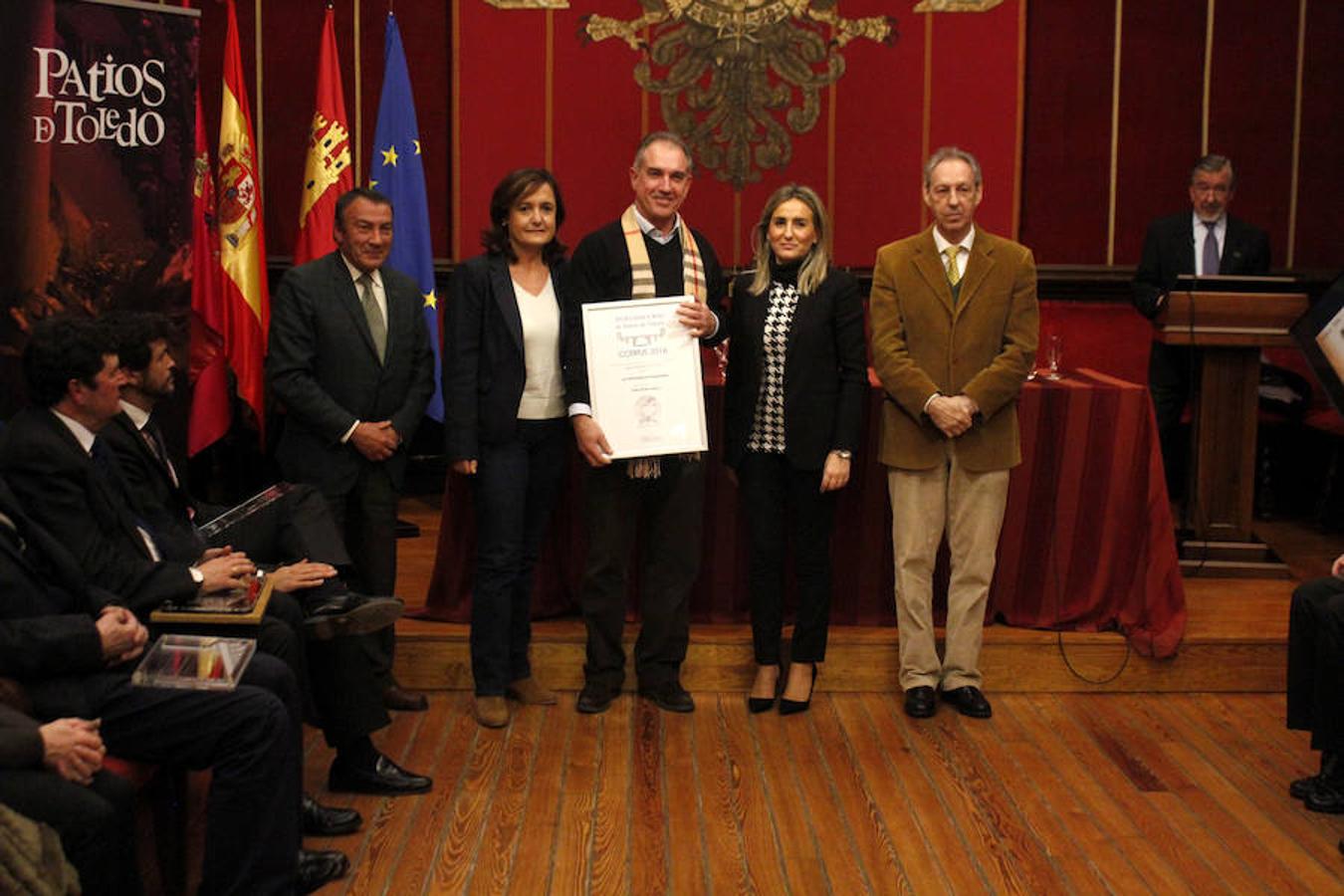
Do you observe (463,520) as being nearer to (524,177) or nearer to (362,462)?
(362,462)

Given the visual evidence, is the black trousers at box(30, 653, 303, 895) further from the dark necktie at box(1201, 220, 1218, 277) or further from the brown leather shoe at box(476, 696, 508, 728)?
the dark necktie at box(1201, 220, 1218, 277)

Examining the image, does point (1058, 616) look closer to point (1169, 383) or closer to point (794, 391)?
point (794, 391)

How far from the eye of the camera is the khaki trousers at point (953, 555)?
4801 mm

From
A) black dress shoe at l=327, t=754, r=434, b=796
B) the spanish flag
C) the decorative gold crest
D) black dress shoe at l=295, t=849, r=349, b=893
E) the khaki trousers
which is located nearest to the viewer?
black dress shoe at l=295, t=849, r=349, b=893

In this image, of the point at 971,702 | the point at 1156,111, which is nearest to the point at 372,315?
the point at 971,702

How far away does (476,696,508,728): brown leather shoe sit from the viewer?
473 cm

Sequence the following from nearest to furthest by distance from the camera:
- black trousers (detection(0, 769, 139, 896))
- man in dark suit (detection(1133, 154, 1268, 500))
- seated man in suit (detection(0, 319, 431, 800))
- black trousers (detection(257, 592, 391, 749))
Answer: black trousers (detection(0, 769, 139, 896)) < seated man in suit (detection(0, 319, 431, 800)) < black trousers (detection(257, 592, 391, 749)) < man in dark suit (detection(1133, 154, 1268, 500))

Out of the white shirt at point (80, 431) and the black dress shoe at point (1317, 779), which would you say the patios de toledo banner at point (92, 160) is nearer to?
the white shirt at point (80, 431)

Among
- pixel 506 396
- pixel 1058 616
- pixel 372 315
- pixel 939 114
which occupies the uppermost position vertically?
pixel 939 114

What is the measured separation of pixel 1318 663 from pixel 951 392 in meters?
1.28

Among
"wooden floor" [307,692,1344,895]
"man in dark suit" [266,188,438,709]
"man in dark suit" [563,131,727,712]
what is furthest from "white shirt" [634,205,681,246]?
"wooden floor" [307,692,1344,895]

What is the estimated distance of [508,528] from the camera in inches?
182

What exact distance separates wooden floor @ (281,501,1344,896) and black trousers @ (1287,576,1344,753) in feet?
0.75

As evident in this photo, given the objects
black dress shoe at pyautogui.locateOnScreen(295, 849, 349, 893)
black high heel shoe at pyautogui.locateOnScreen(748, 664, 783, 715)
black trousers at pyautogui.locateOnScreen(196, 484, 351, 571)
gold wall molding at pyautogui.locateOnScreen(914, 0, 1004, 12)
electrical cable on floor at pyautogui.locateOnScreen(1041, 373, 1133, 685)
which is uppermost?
gold wall molding at pyautogui.locateOnScreen(914, 0, 1004, 12)
